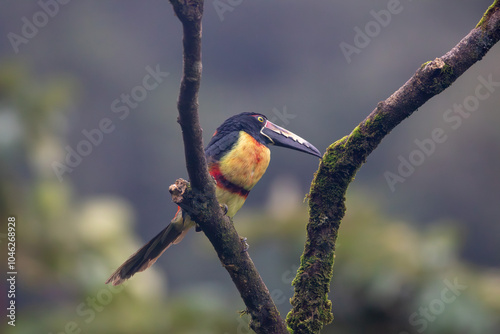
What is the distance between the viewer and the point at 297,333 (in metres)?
2.70

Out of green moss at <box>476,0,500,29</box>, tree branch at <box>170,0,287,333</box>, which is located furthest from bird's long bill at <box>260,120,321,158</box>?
green moss at <box>476,0,500,29</box>

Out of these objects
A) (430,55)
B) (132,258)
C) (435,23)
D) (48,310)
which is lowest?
(132,258)

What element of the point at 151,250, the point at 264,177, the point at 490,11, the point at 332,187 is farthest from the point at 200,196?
the point at 264,177

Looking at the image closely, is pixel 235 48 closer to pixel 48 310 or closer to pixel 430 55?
pixel 430 55

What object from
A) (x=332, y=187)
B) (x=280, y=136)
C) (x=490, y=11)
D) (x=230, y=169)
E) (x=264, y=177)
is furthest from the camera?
(x=264, y=177)

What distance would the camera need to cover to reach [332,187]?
267 cm

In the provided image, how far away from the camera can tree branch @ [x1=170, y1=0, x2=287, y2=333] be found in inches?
86.4

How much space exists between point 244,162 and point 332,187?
0.83 m

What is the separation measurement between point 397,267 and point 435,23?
1528 centimetres

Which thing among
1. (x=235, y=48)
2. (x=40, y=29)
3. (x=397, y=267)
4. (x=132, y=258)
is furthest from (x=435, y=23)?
(x=132, y=258)

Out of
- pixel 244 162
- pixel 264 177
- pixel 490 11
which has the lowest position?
pixel 490 11

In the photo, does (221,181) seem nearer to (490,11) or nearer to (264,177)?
(490,11)

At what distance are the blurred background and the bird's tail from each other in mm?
1201

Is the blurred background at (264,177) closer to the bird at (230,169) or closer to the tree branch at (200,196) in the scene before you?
the bird at (230,169)
